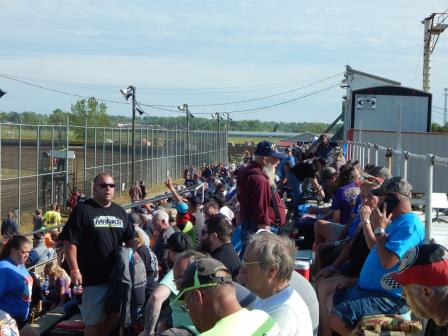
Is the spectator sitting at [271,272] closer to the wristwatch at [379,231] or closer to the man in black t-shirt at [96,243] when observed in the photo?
the wristwatch at [379,231]

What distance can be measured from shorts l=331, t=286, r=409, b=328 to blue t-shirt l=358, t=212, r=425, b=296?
5 centimetres

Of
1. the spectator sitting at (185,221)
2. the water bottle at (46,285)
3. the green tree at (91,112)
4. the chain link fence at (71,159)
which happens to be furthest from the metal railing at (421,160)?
the green tree at (91,112)

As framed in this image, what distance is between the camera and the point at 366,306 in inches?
188

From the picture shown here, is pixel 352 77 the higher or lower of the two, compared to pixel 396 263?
higher

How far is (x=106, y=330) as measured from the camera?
638cm

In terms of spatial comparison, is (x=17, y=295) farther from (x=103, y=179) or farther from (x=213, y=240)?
(x=213, y=240)

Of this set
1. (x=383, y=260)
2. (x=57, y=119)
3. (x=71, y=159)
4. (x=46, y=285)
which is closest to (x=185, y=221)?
(x=46, y=285)

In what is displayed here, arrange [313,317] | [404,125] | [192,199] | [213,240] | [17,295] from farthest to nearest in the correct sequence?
[404,125]
[192,199]
[17,295]
[213,240]
[313,317]

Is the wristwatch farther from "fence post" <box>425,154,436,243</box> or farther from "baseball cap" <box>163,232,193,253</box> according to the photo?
"baseball cap" <box>163,232,193,253</box>

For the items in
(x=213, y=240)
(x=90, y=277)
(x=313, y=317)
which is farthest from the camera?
(x=90, y=277)

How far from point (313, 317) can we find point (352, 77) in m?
26.6

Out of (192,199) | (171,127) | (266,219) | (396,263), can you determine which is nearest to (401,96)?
(192,199)

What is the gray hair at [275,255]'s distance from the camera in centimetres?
381

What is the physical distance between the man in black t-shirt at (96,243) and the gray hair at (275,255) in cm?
265
